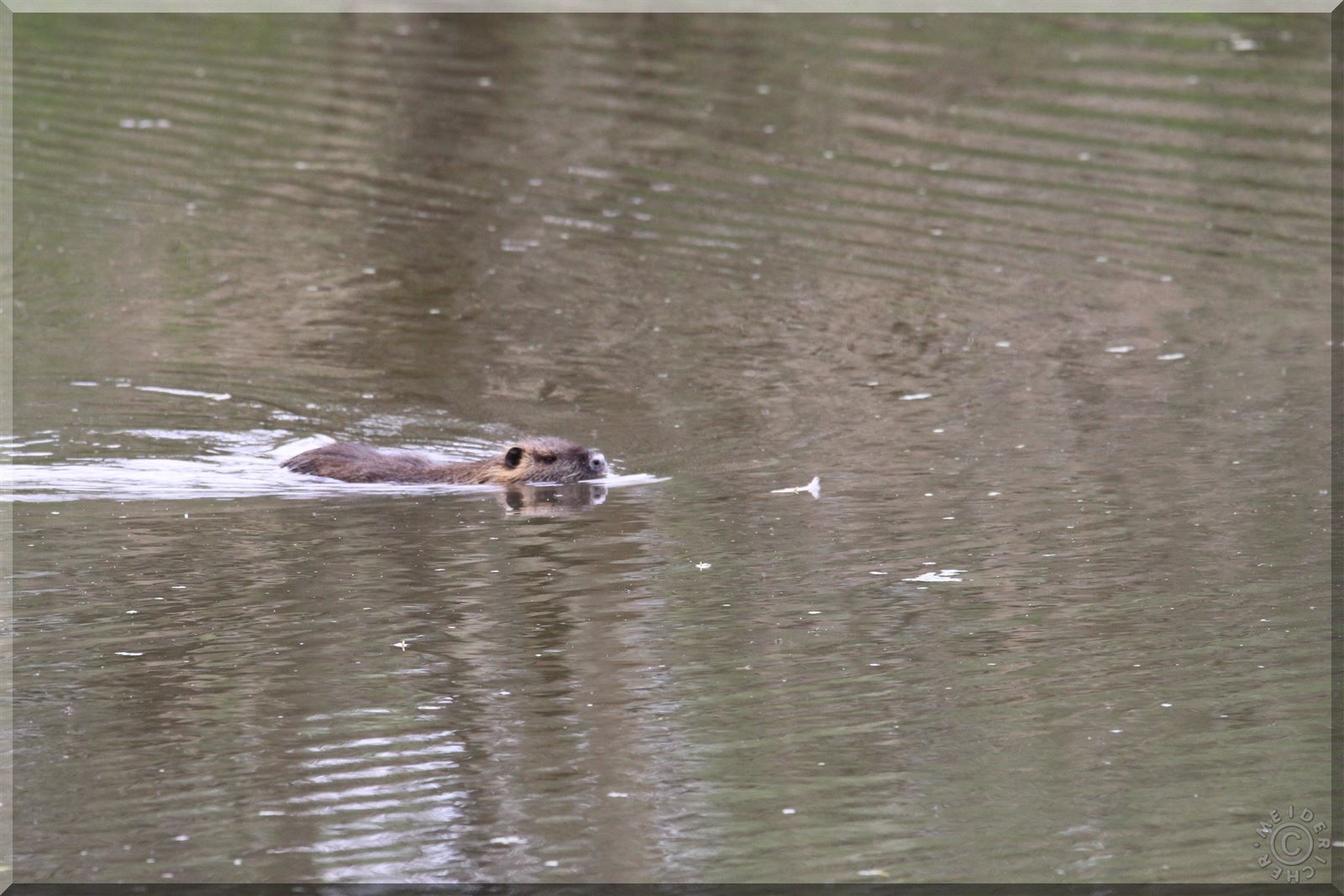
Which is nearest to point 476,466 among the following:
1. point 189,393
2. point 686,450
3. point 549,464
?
point 549,464

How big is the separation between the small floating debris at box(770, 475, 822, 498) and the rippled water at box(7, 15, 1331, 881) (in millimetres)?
148

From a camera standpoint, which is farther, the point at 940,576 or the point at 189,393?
the point at 189,393

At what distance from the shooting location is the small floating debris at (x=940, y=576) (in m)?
8.99

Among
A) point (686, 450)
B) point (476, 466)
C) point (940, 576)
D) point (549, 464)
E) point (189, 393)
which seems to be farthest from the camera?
point (189, 393)

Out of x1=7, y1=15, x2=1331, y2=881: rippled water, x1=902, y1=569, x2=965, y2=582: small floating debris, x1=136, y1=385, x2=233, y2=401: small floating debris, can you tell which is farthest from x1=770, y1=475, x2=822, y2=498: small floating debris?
x1=136, y1=385, x2=233, y2=401: small floating debris

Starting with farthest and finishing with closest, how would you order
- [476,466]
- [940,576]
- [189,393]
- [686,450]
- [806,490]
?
[189,393] < [686,450] < [476,466] < [806,490] < [940,576]

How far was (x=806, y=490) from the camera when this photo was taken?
34.8 feet

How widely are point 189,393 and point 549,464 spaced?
3129mm

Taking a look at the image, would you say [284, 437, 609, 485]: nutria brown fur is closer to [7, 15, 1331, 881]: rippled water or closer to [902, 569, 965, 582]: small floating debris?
[7, 15, 1331, 881]: rippled water

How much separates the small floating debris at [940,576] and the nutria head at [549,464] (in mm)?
2596

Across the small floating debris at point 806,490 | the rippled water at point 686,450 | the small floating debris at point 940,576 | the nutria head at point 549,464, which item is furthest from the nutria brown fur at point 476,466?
the small floating debris at point 940,576

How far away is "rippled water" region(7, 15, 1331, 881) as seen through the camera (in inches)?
261

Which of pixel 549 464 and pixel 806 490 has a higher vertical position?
pixel 549 464

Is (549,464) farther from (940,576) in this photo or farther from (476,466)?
(940,576)
